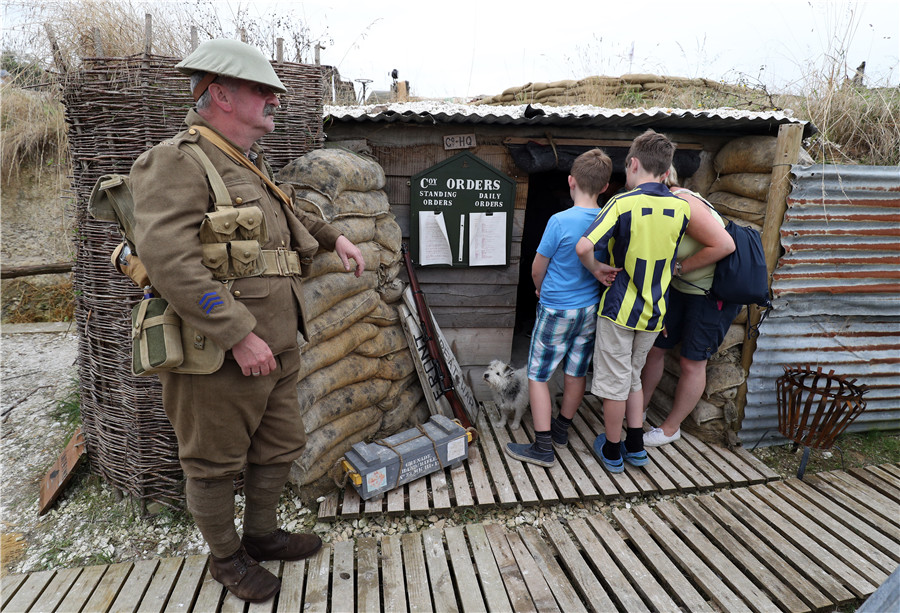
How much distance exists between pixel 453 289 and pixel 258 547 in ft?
10.5

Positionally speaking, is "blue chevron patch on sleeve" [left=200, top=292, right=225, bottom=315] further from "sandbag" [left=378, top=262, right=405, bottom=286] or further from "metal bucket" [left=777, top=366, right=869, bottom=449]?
"metal bucket" [left=777, top=366, right=869, bottom=449]

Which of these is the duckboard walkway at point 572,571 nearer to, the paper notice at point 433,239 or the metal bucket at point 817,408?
the metal bucket at point 817,408

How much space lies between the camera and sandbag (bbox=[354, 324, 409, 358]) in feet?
13.5

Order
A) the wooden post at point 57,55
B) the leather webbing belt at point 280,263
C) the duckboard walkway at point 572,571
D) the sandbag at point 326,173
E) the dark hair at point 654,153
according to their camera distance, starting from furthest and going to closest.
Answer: the sandbag at point 326,173 < the dark hair at point 654,153 < the wooden post at point 57,55 < the duckboard walkway at point 572,571 < the leather webbing belt at point 280,263

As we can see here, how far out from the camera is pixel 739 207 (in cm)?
465

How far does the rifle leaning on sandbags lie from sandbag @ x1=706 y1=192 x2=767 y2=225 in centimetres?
324

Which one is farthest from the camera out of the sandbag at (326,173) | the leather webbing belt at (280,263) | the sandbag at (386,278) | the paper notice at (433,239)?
the paper notice at (433,239)

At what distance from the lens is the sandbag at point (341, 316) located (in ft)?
11.9

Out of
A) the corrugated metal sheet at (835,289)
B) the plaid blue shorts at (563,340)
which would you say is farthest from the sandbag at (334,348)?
the corrugated metal sheet at (835,289)

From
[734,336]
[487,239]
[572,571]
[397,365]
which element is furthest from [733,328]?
[397,365]

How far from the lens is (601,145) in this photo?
195 inches

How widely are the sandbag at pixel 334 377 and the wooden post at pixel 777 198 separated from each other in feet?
11.7

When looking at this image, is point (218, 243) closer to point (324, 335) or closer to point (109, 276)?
point (324, 335)

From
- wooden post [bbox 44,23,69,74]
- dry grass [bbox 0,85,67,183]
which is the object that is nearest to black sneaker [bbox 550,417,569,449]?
wooden post [bbox 44,23,69,74]
